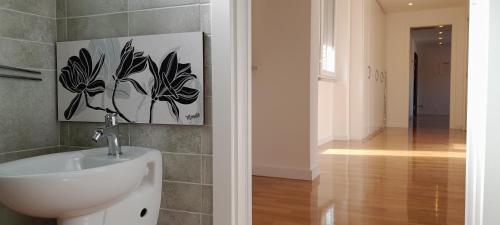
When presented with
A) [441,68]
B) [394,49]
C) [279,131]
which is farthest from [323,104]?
[441,68]

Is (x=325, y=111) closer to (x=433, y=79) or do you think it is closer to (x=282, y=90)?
(x=282, y=90)

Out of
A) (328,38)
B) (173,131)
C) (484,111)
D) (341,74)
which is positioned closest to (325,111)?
(341,74)

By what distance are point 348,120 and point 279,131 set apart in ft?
8.75

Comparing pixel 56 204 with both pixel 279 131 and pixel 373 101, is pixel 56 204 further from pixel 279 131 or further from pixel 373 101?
pixel 373 101

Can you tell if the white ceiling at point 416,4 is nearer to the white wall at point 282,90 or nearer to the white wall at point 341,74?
the white wall at point 341,74

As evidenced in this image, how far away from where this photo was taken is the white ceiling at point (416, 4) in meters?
6.63

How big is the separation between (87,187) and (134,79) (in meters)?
0.67

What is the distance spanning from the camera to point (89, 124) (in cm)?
179

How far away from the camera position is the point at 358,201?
2.48m

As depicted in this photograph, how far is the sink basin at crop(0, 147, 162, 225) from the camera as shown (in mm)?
1025

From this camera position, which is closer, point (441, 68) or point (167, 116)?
point (167, 116)

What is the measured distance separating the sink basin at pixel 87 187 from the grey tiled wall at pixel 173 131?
0.10 metres

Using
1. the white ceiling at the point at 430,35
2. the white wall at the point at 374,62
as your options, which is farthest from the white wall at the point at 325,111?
the white ceiling at the point at 430,35
